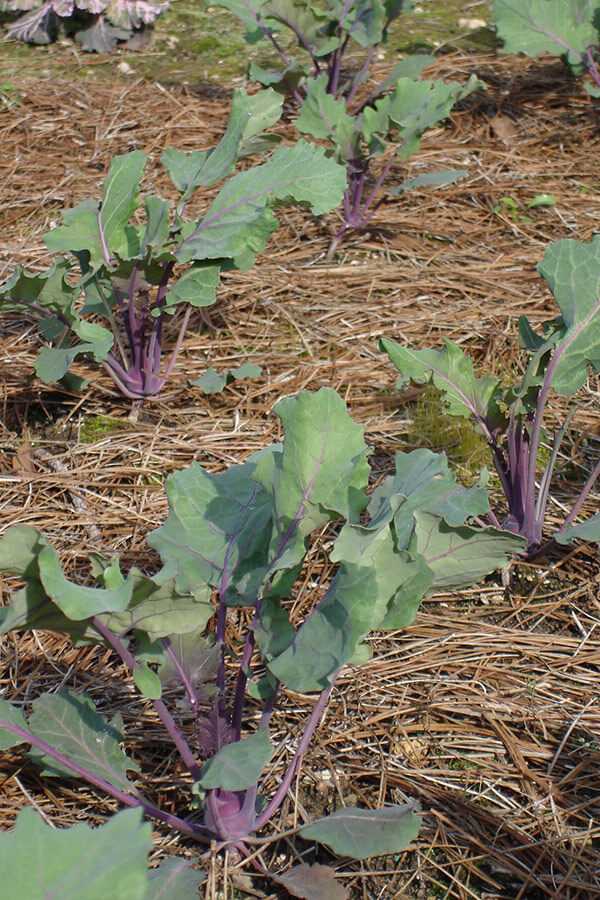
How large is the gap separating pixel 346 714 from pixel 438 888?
31 cm

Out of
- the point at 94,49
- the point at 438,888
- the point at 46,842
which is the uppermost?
the point at 46,842

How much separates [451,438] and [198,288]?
62 centimetres

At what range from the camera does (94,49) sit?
398 cm

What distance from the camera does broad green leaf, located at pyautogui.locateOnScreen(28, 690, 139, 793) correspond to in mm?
1349

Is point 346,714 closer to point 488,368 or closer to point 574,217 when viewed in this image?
point 488,368

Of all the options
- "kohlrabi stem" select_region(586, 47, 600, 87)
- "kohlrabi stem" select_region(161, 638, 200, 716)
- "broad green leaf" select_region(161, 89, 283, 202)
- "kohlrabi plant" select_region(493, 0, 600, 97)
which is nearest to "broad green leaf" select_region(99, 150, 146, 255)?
"broad green leaf" select_region(161, 89, 283, 202)

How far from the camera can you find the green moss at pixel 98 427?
222 cm

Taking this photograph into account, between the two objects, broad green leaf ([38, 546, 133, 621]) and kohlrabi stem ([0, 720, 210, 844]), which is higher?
broad green leaf ([38, 546, 133, 621])

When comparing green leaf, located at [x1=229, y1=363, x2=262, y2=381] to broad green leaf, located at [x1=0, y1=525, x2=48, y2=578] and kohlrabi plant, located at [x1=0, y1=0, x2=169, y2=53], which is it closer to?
broad green leaf, located at [x1=0, y1=525, x2=48, y2=578]

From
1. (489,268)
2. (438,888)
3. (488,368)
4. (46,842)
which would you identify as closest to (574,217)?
(489,268)

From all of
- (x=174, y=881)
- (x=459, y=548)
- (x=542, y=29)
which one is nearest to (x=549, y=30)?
(x=542, y=29)

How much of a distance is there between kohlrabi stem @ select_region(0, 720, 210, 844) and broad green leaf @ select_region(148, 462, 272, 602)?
27 cm

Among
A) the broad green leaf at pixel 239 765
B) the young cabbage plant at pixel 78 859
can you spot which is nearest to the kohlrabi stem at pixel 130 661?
the broad green leaf at pixel 239 765

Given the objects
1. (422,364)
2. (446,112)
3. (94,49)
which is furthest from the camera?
(94,49)
